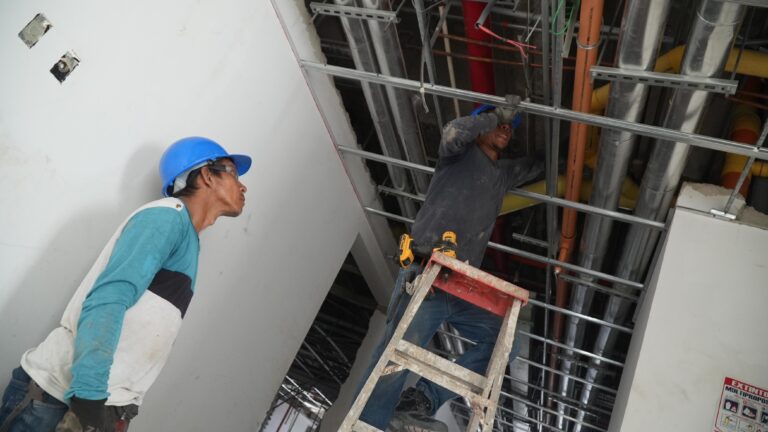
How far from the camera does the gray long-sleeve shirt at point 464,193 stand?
108 inches

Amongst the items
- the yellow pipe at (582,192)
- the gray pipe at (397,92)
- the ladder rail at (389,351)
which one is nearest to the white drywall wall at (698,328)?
the yellow pipe at (582,192)

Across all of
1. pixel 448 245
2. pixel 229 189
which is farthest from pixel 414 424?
pixel 229 189

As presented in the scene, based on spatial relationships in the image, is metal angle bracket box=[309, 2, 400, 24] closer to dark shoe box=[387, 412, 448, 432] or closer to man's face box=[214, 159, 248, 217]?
man's face box=[214, 159, 248, 217]

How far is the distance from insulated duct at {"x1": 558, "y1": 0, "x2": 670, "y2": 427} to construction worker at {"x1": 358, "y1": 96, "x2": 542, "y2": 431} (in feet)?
1.41

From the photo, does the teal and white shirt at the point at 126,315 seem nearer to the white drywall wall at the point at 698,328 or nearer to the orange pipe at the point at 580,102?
the orange pipe at the point at 580,102

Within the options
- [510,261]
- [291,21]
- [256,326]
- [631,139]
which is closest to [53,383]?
[256,326]

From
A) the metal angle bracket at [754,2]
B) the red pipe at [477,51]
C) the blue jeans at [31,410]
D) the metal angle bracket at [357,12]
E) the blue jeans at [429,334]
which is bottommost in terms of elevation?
Result: the blue jeans at [31,410]

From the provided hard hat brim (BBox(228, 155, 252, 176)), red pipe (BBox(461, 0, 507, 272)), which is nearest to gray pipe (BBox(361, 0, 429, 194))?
red pipe (BBox(461, 0, 507, 272))

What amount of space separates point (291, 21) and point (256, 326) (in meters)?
1.61

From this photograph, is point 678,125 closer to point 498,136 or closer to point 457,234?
point 498,136

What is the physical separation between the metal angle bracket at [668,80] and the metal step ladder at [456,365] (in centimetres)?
90

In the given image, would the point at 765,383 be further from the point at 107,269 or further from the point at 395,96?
the point at 107,269

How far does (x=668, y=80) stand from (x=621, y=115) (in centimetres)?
31

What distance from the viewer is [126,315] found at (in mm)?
2053
